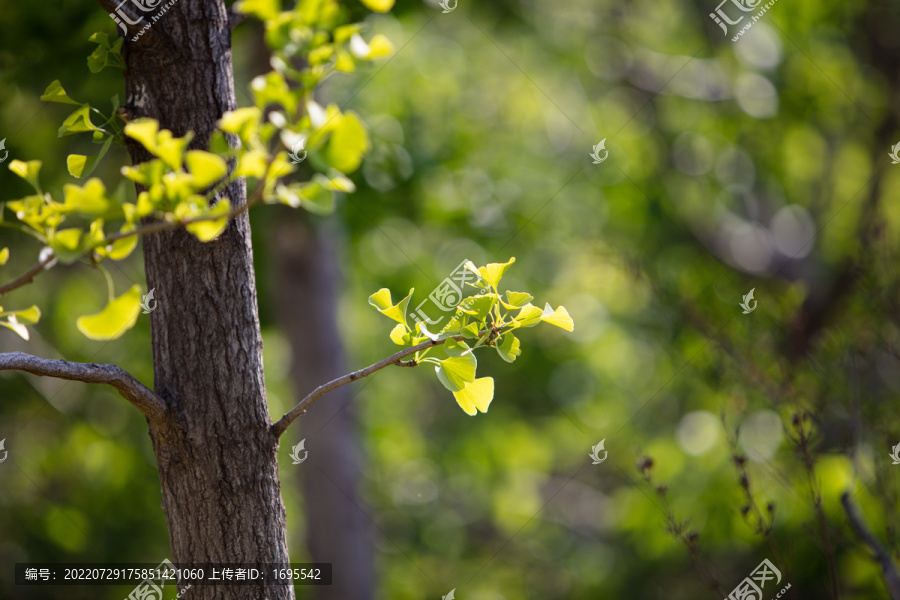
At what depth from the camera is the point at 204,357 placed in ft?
3.77

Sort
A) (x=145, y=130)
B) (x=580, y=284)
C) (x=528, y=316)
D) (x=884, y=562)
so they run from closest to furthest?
(x=145, y=130) → (x=528, y=316) → (x=884, y=562) → (x=580, y=284)

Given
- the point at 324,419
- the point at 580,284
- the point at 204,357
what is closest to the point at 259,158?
the point at 204,357

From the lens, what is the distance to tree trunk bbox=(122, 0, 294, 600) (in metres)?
1.12

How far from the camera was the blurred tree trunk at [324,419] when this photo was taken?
4090 mm

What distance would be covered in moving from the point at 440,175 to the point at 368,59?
394cm

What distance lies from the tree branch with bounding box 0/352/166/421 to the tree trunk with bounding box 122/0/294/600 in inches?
1.9

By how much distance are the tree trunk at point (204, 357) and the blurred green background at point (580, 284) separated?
1.81 m

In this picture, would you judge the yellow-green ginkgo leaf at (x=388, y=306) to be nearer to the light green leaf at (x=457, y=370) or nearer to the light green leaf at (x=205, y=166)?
the light green leaf at (x=457, y=370)

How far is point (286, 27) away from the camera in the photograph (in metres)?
0.75

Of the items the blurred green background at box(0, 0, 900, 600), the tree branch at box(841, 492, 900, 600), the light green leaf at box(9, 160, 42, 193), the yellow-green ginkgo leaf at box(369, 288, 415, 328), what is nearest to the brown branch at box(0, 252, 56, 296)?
the light green leaf at box(9, 160, 42, 193)

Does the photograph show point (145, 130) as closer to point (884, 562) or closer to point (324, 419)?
point (884, 562)

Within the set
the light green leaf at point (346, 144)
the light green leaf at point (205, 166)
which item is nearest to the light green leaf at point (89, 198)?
the light green leaf at point (205, 166)

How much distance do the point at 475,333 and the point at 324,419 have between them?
325cm

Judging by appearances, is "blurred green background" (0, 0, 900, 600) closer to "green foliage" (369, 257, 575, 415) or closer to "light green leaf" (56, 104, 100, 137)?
Answer: "green foliage" (369, 257, 575, 415)
